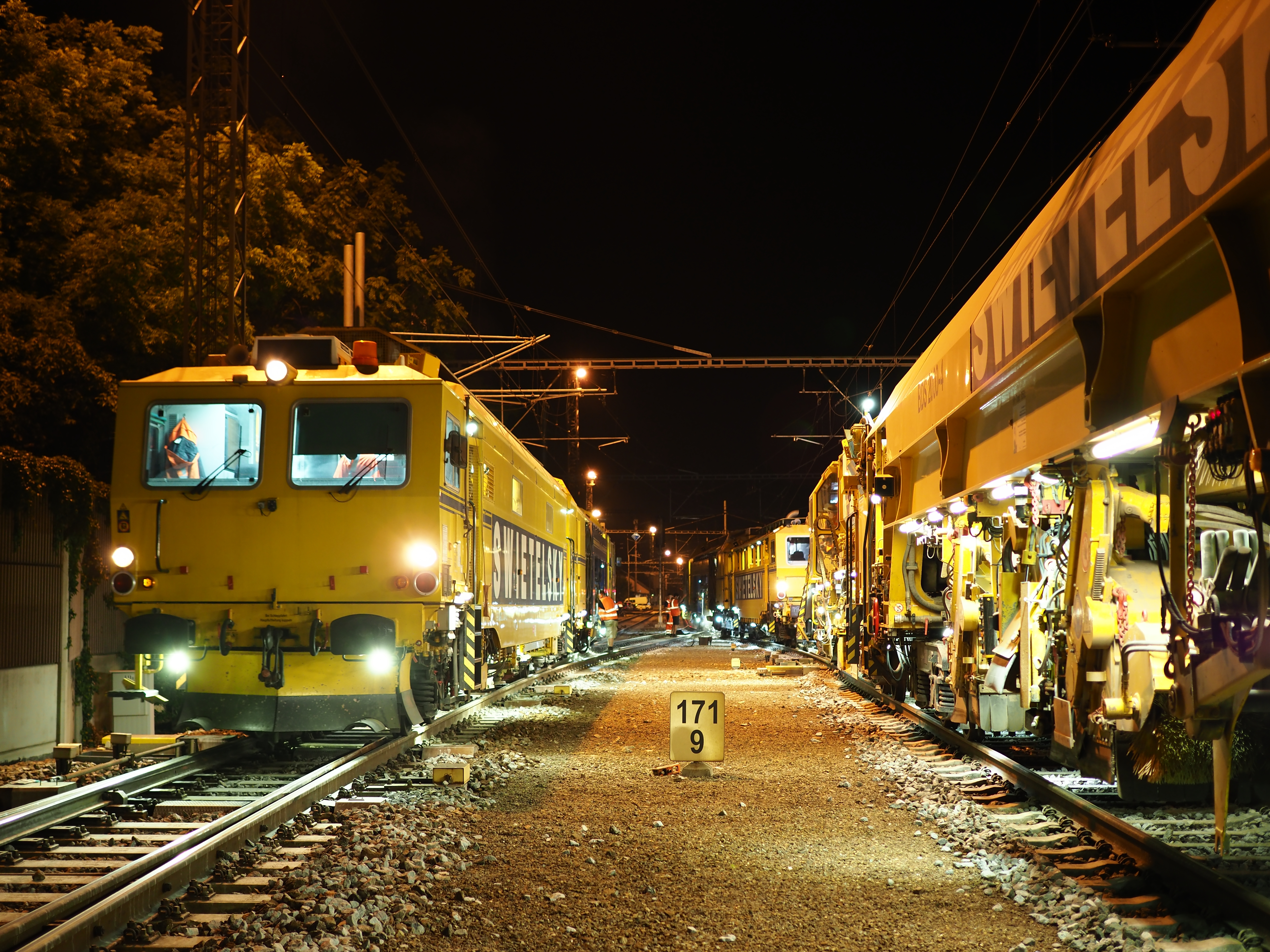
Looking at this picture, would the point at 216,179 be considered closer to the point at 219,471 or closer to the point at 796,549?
the point at 219,471

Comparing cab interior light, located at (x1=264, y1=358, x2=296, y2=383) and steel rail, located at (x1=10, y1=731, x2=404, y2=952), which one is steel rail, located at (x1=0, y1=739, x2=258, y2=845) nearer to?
steel rail, located at (x1=10, y1=731, x2=404, y2=952)

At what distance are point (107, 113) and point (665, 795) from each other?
524 inches

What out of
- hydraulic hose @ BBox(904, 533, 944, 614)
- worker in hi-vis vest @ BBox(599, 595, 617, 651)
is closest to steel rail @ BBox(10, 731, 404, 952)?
hydraulic hose @ BBox(904, 533, 944, 614)

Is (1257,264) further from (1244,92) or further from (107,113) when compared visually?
(107,113)

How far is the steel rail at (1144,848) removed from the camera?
461 centimetres

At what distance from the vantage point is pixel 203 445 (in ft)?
30.5

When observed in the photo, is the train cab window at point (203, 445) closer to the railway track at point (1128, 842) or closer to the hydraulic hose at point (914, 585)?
the railway track at point (1128, 842)

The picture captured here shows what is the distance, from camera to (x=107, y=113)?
52.7 ft

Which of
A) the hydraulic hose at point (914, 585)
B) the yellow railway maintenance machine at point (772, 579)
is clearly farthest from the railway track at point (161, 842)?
the yellow railway maintenance machine at point (772, 579)

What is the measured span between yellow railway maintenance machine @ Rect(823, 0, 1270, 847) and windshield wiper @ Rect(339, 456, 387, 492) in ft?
15.6

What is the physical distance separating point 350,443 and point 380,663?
184cm

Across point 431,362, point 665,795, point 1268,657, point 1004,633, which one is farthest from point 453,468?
point 1268,657

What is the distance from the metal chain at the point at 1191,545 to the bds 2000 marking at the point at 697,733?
4993 millimetres

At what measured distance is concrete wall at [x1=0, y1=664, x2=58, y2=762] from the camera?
1105cm
